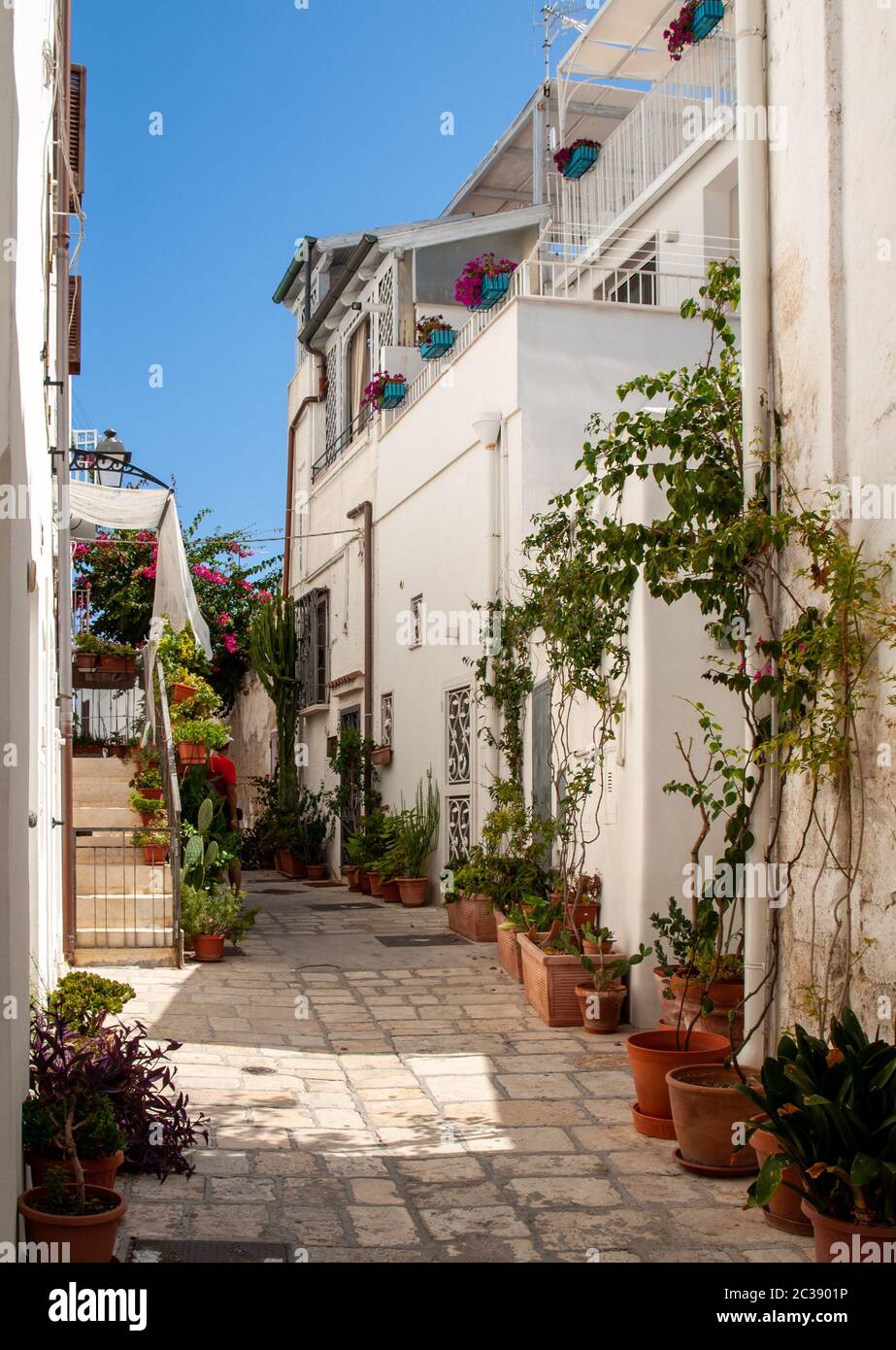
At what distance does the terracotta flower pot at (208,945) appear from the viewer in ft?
32.7

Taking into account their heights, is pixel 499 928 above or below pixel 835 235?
below

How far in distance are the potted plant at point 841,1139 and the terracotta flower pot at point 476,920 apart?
6.68 meters

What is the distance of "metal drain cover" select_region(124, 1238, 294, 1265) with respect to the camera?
423cm

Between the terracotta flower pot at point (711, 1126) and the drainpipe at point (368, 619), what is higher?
the drainpipe at point (368, 619)

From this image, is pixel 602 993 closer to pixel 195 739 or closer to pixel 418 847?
pixel 195 739

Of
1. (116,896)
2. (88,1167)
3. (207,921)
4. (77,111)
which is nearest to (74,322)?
(77,111)

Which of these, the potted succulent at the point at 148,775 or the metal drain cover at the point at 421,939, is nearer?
the metal drain cover at the point at 421,939

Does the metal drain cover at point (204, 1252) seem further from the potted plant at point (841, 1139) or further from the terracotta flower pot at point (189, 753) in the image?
the terracotta flower pot at point (189, 753)

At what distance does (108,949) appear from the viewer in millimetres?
9742

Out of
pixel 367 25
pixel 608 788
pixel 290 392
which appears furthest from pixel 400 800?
pixel 290 392

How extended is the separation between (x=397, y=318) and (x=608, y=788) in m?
Answer: 9.74

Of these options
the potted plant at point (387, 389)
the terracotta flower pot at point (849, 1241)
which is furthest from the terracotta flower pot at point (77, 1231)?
the potted plant at point (387, 389)
